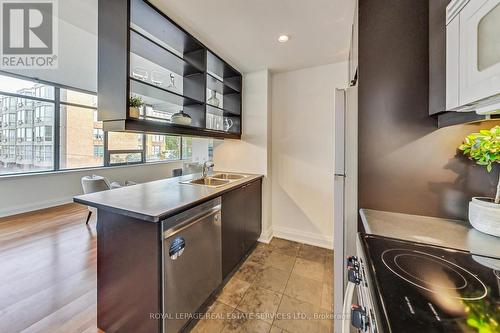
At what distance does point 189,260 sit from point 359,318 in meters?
1.12

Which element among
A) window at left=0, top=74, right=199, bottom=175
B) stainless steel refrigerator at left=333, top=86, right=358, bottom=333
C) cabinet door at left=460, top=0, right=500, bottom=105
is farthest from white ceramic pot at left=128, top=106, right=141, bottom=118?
window at left=0, top=74, right=199, bottom=175

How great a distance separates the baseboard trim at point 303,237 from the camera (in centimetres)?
280

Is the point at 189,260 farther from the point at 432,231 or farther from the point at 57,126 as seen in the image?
the point at 57,126

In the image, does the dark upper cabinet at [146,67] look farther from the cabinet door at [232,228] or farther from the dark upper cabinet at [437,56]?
the dark upper cabinet at [437,56]

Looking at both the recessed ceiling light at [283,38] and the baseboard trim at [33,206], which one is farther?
the baseboard trim at [33,206]

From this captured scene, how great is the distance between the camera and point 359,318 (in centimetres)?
70

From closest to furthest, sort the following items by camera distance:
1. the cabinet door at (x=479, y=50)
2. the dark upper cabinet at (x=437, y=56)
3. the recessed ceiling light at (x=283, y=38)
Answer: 1. the cabinet door at (x=479, y=50)
2. the dark upper cabinet at (x=437, y=56)
3. the recessed ceiling light at (x=283, y=38)

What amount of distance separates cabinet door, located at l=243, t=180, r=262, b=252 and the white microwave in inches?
72.5

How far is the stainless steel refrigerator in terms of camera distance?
137 centimetres

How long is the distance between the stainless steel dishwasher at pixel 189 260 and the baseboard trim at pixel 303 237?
58.1 inches

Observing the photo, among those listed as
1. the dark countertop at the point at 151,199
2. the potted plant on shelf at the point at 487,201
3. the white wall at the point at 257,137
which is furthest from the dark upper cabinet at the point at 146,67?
the potted plant on shelf at the point at 487,201

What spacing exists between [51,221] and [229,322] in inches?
151

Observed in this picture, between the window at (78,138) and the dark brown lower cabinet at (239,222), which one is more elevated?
the window at (78,138)

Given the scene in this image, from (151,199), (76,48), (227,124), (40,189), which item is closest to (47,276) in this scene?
(151,199)
